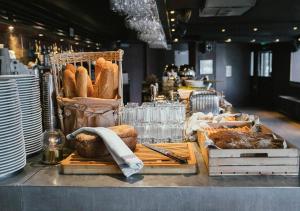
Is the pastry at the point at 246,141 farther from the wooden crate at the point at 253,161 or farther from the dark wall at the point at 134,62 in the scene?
the dark wall at the point at 134,62

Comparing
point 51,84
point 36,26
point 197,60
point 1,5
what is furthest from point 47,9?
point 197,60

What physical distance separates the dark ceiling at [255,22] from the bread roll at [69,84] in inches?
153

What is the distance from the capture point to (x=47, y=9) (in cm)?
597

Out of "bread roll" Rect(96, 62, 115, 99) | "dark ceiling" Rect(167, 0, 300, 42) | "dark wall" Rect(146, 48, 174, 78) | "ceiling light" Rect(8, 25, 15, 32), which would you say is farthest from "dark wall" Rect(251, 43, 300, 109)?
"bread roll" Rect(96, 62, 115, 99)

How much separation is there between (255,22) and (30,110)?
8.86 metres

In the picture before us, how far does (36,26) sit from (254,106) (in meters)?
11.3

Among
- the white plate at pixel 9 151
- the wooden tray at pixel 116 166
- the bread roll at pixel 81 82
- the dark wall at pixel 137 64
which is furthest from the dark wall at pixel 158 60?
the white plate at pixel 9 151

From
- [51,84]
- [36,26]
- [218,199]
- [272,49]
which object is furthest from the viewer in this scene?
[272,49]

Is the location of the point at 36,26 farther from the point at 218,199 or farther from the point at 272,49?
the point at 272,49

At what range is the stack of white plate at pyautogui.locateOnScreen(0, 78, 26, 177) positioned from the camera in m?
1.23

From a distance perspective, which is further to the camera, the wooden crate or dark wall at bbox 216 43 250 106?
dark wall at bbox 216 43 250 106

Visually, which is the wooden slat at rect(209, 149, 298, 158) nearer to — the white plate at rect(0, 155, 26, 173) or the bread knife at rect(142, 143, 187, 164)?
the bread knife at rect(142, 143, 187, 164)

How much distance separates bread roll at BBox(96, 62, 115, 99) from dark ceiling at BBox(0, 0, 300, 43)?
5.43 ft

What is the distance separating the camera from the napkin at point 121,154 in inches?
49.8
